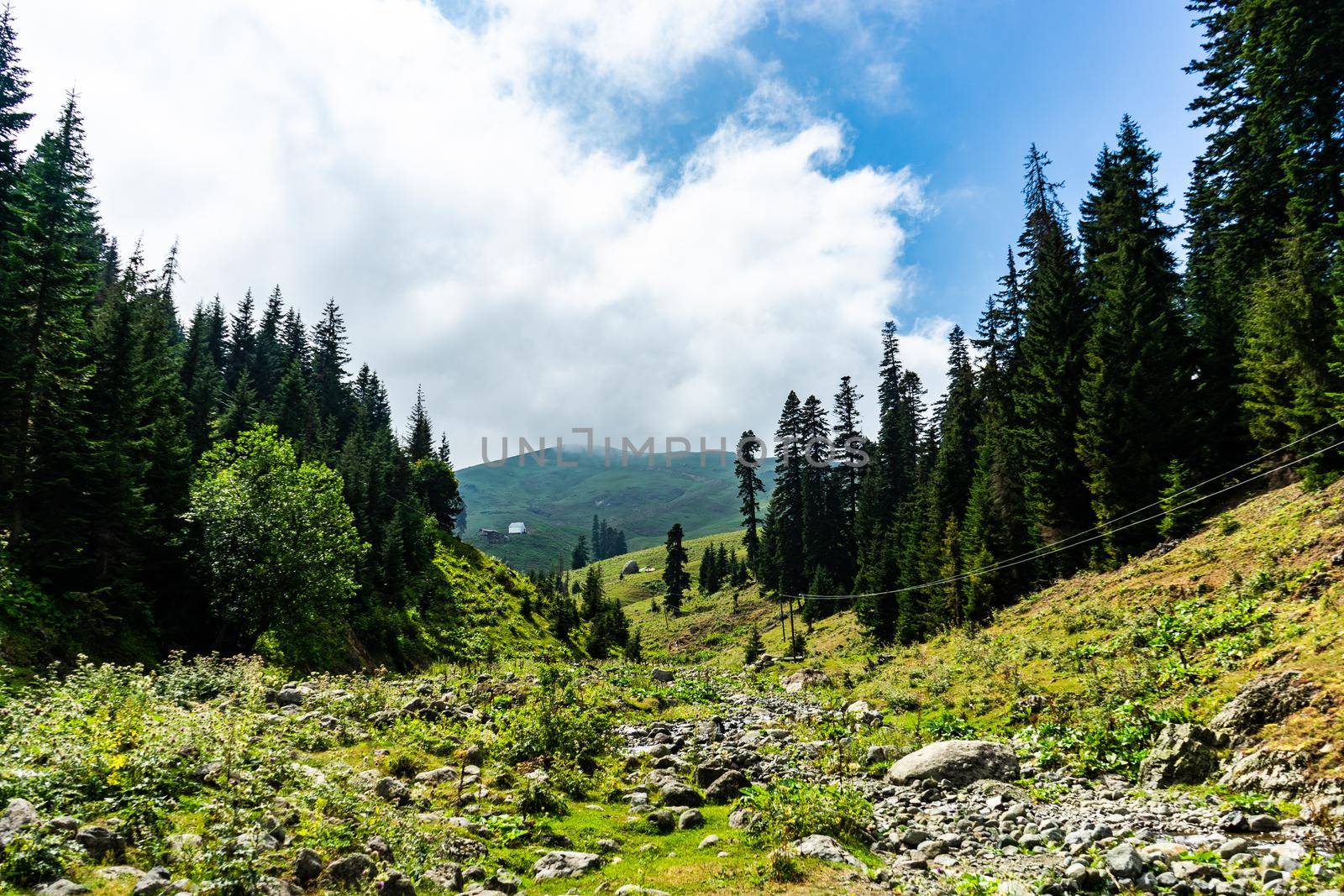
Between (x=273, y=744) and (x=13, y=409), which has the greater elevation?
(x=13, y=409)

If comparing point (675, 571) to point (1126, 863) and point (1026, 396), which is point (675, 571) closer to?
point (1026, 396)

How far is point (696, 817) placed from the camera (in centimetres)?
1141

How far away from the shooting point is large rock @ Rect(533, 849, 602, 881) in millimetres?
8805

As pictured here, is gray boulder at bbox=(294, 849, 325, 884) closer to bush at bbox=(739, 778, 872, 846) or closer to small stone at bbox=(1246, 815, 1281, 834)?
bush at bbox=(739, 778, 872, 846)

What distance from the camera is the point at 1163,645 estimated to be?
1634cm

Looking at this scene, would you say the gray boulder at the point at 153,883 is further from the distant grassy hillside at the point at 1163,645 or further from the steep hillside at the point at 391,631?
the distant grassy hillside at the point at 1163,645

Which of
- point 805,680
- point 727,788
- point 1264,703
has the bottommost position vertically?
point 805,680

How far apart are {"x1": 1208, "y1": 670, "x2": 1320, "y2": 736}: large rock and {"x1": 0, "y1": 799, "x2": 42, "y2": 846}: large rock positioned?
1787 cm

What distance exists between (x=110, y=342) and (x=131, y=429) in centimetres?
561

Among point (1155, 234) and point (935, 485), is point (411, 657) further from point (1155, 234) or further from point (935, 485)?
point (1155, 234)

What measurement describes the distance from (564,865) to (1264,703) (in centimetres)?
1288

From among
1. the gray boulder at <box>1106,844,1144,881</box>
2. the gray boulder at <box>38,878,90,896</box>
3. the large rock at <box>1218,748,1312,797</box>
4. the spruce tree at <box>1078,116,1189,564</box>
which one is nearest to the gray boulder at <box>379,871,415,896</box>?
the gray boulder at <box>38,878,90,896</box>

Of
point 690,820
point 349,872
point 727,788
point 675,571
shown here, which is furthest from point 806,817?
point 675,571

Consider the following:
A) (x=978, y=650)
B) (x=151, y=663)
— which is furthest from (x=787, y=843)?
(x=151, y=663)
